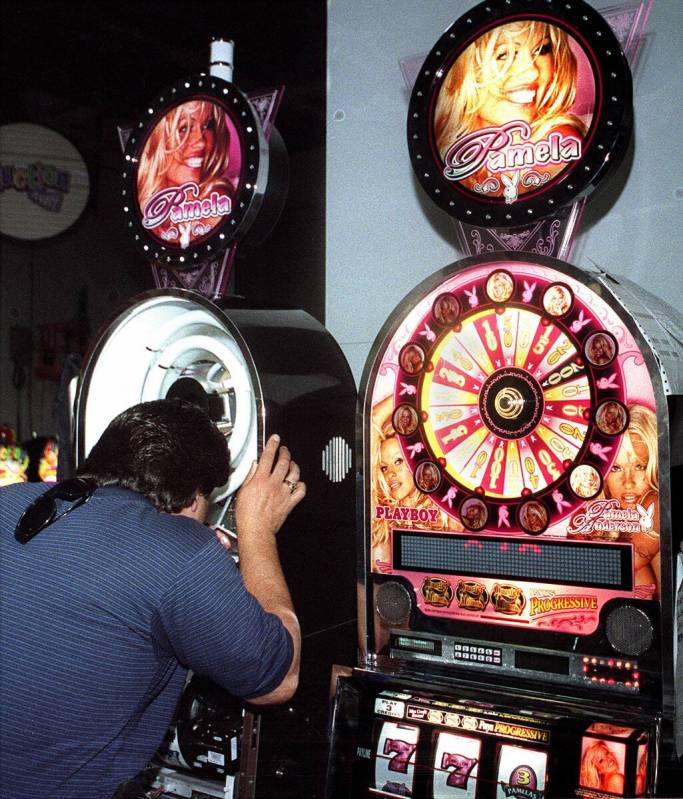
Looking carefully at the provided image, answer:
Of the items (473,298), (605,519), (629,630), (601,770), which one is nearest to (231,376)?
(473,298)

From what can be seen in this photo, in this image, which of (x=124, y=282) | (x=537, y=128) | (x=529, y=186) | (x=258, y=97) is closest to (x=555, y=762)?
(x=529, y=186)

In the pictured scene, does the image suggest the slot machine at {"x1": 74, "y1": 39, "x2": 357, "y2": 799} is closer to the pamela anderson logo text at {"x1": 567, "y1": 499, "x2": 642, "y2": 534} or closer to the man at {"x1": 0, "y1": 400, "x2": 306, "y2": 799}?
the man at {"x1": 0, "y1": 400, "x2": 306, "y2": 799}

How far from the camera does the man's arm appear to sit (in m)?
1.97

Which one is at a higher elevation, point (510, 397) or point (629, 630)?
point (510, 397)

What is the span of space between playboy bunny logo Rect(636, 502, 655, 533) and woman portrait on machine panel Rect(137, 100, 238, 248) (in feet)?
4.88

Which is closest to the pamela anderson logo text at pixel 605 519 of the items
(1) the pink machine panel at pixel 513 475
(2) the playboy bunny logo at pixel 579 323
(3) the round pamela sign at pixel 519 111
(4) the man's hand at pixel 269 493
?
(1) the pink machine panel at pixel 513 475

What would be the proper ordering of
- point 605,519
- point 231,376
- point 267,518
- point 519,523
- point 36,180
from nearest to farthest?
point 605,519, point 519,523, point 267,518, point 231,376, point 36,180

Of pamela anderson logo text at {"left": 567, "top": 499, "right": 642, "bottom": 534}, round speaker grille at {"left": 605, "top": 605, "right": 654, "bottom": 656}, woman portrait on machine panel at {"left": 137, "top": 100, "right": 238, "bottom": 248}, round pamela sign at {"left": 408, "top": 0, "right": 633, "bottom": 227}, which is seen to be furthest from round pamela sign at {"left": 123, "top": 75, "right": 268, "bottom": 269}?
round speaker grille at {"left": 605, "top": 605, "right": 654, "bottom": 656}

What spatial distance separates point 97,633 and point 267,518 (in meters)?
0.57

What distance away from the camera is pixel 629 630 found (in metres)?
1.57

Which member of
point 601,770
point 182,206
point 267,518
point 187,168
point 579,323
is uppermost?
point 187,168

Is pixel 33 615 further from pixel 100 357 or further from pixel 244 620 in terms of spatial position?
pixel 100 357

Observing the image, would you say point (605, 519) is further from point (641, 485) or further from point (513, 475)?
point (513, 475)

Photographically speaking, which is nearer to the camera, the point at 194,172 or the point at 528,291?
→ the point at 528,291
